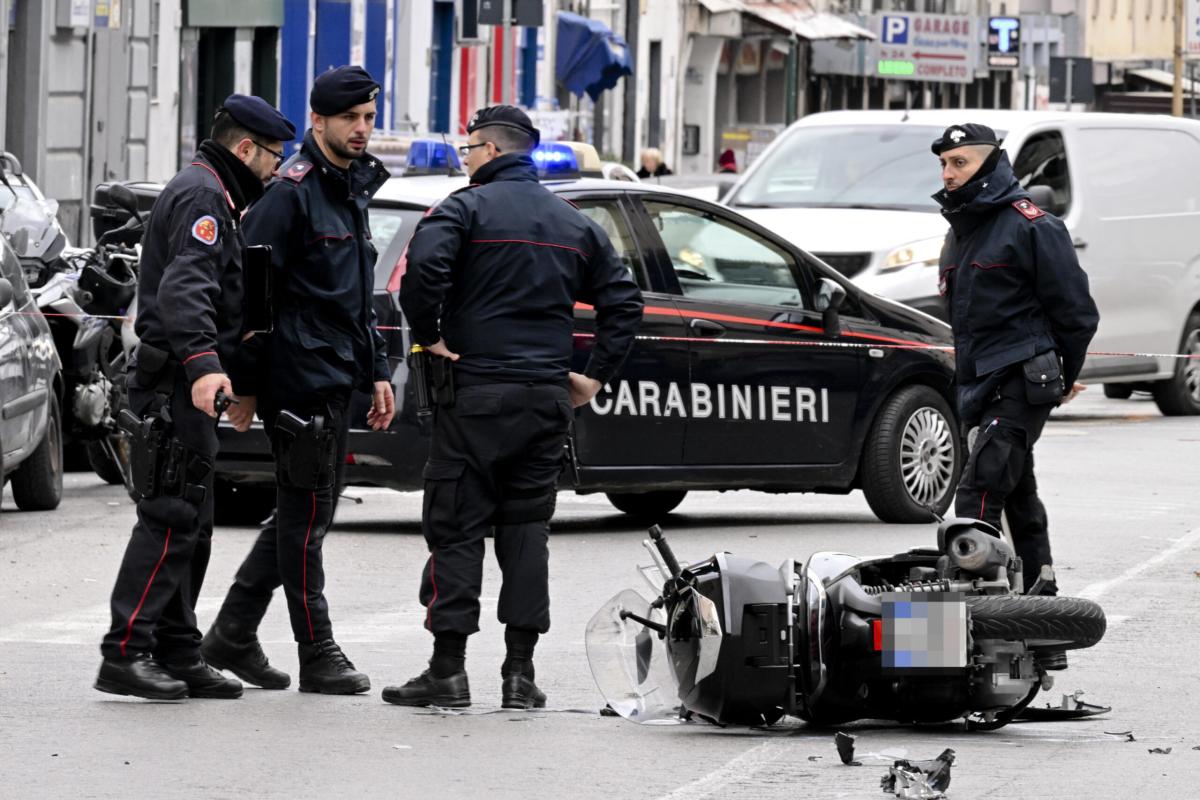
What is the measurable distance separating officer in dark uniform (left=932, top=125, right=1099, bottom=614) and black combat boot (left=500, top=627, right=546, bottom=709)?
181cm

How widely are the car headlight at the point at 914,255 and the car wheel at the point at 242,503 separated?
608 cm

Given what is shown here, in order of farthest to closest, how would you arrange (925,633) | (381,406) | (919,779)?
(381,406), (925,633), (919,779)

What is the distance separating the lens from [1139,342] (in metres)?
19.3

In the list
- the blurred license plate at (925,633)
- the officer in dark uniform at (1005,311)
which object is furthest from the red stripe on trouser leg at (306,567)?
the officer in dark uniform at (1005,311)

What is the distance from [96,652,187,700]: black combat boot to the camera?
7762 millimetres

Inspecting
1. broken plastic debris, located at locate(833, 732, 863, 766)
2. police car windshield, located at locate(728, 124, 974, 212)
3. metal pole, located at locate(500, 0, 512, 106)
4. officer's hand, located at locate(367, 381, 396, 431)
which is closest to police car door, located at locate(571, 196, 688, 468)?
officer's hand, located at locate(367, 381, 396, 431)

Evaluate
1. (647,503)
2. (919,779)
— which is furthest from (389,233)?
(919,779)

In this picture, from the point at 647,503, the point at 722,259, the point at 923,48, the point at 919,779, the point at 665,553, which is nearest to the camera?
the point at 919,779

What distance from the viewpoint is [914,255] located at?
1762 centimetres

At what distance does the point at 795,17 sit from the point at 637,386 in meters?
43.2

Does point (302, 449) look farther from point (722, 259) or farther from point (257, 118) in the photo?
point (722, 259)

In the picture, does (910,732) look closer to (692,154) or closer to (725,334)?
(725,334)

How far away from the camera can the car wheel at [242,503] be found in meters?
12.5

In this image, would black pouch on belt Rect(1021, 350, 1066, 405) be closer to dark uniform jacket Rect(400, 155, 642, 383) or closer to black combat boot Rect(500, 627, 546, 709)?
dark uniform jacket Rect(400, 155, 642, 383)
